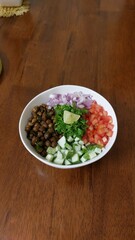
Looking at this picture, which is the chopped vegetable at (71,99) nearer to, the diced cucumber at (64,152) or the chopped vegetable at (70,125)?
the chopped vegetable at (70,125)

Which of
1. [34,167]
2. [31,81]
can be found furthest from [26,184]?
[31,81]

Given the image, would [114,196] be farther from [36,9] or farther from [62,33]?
[36,9]

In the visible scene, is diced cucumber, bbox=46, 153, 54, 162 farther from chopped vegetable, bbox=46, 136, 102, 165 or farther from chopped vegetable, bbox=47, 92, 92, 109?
chopped vegetable, bbox=47, 92, 92, 109

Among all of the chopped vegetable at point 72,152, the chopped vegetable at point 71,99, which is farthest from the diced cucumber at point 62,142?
the chopped vegetable at point 71,99

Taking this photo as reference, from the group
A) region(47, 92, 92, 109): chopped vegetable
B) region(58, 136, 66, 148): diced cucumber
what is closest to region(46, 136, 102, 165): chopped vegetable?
region(58, 136, 66, 148): diced cucumber

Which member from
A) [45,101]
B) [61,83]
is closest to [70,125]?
[45,101]

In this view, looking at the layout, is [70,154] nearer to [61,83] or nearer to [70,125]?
[70,125]

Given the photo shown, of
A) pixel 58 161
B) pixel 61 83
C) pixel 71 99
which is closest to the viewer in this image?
pixel 58 161
